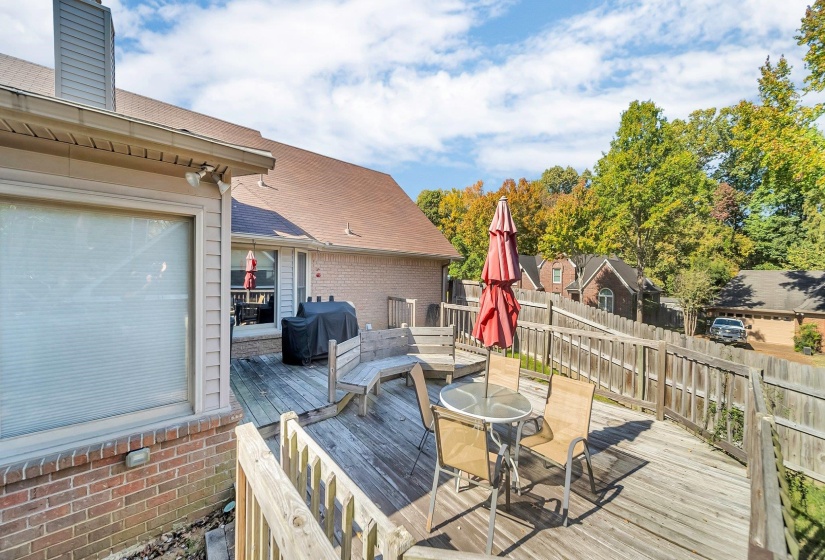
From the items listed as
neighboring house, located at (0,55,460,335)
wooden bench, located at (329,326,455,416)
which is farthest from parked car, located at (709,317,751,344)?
wooden bench, located at (329,326,455,416)

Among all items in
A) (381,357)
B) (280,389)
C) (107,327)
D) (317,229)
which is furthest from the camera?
(317,229)

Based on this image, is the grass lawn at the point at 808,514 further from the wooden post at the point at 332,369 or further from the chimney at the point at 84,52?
the chimney at the point at 84,52

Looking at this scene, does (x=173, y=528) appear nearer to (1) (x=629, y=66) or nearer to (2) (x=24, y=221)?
(2) (x=24, y=221)

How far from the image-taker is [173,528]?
9.90ft

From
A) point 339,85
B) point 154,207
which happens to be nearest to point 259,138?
point 339,85

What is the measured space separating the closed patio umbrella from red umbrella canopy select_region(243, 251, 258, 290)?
232 inches

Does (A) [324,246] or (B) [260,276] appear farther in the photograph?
(A) [324,246]

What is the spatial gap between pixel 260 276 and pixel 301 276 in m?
1.08

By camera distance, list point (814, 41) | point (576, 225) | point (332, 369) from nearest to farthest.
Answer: point (332, 369)
point (814, 41)
point (576, 225)

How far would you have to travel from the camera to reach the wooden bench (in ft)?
16.3

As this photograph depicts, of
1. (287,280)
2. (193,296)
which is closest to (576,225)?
(287,280)

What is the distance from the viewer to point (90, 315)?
278 cm

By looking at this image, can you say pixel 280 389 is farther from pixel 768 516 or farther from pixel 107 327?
pixel 768 516

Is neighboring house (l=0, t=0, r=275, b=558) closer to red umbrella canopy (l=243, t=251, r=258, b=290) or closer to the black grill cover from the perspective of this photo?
the black grill cover
